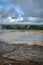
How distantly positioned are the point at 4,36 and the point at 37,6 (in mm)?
363

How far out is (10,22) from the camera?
104cm

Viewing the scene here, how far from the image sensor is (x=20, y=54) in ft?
3.02

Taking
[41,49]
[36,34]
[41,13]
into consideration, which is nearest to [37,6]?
[41,13]

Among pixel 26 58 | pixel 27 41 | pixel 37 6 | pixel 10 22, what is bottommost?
pixel 26 58

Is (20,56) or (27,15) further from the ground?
(27,15)

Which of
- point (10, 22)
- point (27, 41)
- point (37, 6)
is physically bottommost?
point (27, 41)

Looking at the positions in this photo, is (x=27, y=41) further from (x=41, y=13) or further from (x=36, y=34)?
(x=41, y=13)

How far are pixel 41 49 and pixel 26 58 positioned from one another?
0.42ft

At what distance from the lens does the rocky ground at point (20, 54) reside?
2.92 feet

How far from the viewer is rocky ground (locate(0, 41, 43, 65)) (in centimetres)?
89

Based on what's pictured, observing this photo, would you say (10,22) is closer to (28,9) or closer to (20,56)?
(28,9)

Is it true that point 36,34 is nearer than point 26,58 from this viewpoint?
No

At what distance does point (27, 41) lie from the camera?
984 mm

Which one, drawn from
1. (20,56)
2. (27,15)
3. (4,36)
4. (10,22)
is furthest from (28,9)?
(20,56)
